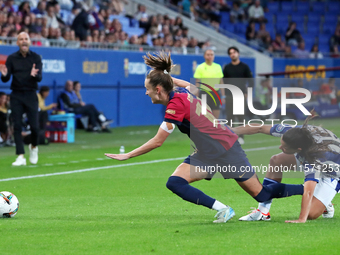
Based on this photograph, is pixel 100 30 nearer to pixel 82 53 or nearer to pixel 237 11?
pixel 82 53

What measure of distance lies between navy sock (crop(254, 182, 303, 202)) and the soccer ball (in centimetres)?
260

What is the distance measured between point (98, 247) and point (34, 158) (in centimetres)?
616

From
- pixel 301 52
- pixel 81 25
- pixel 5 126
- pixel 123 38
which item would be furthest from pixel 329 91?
pixel 5 126

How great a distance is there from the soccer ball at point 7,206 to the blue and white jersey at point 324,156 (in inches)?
113

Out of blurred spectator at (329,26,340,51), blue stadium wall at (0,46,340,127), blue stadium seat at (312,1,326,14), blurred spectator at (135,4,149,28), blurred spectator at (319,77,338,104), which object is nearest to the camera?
blue stadium wall at (0,46,340,127)

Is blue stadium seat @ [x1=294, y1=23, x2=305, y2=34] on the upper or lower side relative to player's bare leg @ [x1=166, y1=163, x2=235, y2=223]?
upper

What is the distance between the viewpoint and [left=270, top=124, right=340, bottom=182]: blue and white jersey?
5.78m

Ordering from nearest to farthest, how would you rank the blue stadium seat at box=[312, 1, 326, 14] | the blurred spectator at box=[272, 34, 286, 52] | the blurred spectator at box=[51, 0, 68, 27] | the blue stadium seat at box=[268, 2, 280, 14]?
the blurred spectator at box=[51, 0, 68, 27] → the blurred spectator at box=[272, 34, 286, 52] → the blue stadium seat at box=[268, 2, 280, 14] → the blue stadium seat at box=[312, 1, 326, 14]

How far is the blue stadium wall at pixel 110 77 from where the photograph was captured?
56.3ft

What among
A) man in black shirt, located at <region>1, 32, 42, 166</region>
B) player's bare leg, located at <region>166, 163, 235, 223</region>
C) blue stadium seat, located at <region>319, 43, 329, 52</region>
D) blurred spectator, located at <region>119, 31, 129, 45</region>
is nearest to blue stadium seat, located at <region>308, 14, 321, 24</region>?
blue stadium seat, located at <region>319, 43, 329, 52</region>

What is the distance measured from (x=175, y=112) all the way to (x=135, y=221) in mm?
1345

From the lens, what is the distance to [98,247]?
489 centimetres

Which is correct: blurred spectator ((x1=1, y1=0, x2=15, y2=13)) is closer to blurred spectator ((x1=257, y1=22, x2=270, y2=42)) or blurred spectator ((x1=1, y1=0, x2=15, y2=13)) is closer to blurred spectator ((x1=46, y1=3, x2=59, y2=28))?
blurred spectator ((x1=46, y1=3, x2=59, y2=28))

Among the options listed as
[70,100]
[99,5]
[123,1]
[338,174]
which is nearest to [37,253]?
[338,174]
